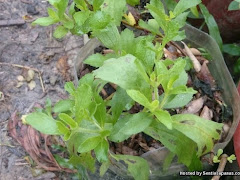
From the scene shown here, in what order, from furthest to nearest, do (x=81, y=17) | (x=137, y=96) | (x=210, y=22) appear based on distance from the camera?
1. (x=210, y=22)
2. (x=81, y=17)
3. (x=137, y=96)

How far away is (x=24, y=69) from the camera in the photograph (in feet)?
5.42

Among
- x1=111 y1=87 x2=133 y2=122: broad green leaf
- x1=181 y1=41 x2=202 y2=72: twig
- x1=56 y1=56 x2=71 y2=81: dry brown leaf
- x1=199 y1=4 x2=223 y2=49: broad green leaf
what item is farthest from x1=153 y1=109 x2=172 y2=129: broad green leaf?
x1=56 y1=56 x2=71 y2=81: dry brown leaf

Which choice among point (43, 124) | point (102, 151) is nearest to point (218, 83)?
point (102, 151)

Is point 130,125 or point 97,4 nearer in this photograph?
point 130,125

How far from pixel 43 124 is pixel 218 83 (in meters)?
0.59

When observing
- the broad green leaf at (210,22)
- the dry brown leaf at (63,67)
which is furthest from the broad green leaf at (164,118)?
the dry brown leaf at (63,67)

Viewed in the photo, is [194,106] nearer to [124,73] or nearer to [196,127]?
[196,127]

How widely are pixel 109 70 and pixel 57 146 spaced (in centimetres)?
61

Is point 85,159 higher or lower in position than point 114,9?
lower

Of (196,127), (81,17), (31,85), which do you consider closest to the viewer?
(196,127)

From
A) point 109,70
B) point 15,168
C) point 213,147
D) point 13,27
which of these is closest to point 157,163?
point 213,147

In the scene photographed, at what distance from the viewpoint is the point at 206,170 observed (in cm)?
121

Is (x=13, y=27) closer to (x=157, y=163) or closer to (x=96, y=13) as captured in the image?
(x=96, y=13)

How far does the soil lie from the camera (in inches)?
56.7
